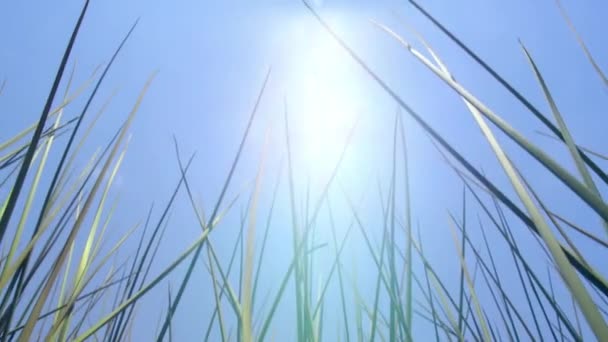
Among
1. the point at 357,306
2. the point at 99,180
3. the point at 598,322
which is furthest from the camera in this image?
the point at 357,306

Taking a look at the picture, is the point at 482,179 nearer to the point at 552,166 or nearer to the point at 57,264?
the point at 552,166

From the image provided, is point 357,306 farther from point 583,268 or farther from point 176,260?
point 583,268

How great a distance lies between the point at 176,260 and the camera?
A: 0.36 metres

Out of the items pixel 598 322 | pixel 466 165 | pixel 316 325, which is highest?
pixel 316 325

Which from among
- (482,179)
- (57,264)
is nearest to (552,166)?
(482,179)

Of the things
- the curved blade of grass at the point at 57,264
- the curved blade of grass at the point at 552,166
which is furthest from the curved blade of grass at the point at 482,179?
the curved blade of grass at the point at 57,264

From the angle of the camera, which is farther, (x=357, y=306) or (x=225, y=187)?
(x=357, y=306)

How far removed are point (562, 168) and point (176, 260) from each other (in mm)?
287

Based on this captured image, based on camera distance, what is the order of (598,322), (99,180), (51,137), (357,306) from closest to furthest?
(598,322)
(99,180)
(51,137)
(357,306)

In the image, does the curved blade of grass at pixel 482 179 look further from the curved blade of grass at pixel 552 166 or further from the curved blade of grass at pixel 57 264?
the curved blade of grass at pixel 57 264

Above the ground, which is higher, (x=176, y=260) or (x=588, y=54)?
(x=588, y=54)

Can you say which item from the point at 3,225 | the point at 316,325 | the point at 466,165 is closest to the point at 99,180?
the point at 3,225

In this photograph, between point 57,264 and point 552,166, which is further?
point 57,264

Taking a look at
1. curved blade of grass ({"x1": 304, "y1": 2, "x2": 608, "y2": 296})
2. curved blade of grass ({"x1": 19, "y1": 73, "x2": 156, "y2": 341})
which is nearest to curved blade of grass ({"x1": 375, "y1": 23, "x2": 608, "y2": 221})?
curved blade of grass ({"x1": 304, "y1": 2, "x2": 608, "y2": 296})
